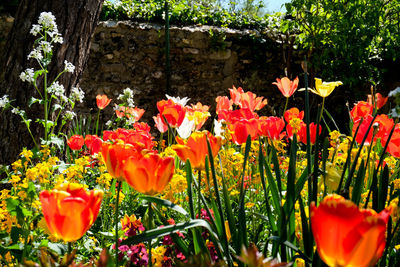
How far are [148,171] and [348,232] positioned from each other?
0.46m

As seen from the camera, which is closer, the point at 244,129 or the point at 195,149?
the point at 195,149

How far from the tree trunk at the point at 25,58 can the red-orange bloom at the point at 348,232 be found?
7.73 feet

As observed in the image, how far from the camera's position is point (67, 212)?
0.72m

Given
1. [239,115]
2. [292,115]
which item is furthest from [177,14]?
[239,115]

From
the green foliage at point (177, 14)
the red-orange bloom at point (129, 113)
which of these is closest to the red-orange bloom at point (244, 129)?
the red-orange bloom at point (129, 113)

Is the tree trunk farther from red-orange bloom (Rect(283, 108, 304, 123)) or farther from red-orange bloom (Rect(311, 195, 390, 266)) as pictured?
red-orange bloom (Rect(311, 195, 390, 266))

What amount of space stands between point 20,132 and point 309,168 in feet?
6.97

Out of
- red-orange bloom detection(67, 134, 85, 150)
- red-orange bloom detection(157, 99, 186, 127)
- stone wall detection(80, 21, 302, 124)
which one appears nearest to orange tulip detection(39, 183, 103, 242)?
red-orange bloom detection(157, 99, 186, 127)

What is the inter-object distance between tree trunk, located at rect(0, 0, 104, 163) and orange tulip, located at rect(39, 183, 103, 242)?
2.01 meters

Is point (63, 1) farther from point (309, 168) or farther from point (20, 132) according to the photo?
point (309, 168)

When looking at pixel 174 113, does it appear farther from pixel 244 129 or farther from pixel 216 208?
pixel 216 208

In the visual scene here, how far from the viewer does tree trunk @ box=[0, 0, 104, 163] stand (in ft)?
8.47

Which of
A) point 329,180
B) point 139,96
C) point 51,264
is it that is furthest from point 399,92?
point 139,96

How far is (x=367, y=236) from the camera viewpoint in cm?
54
